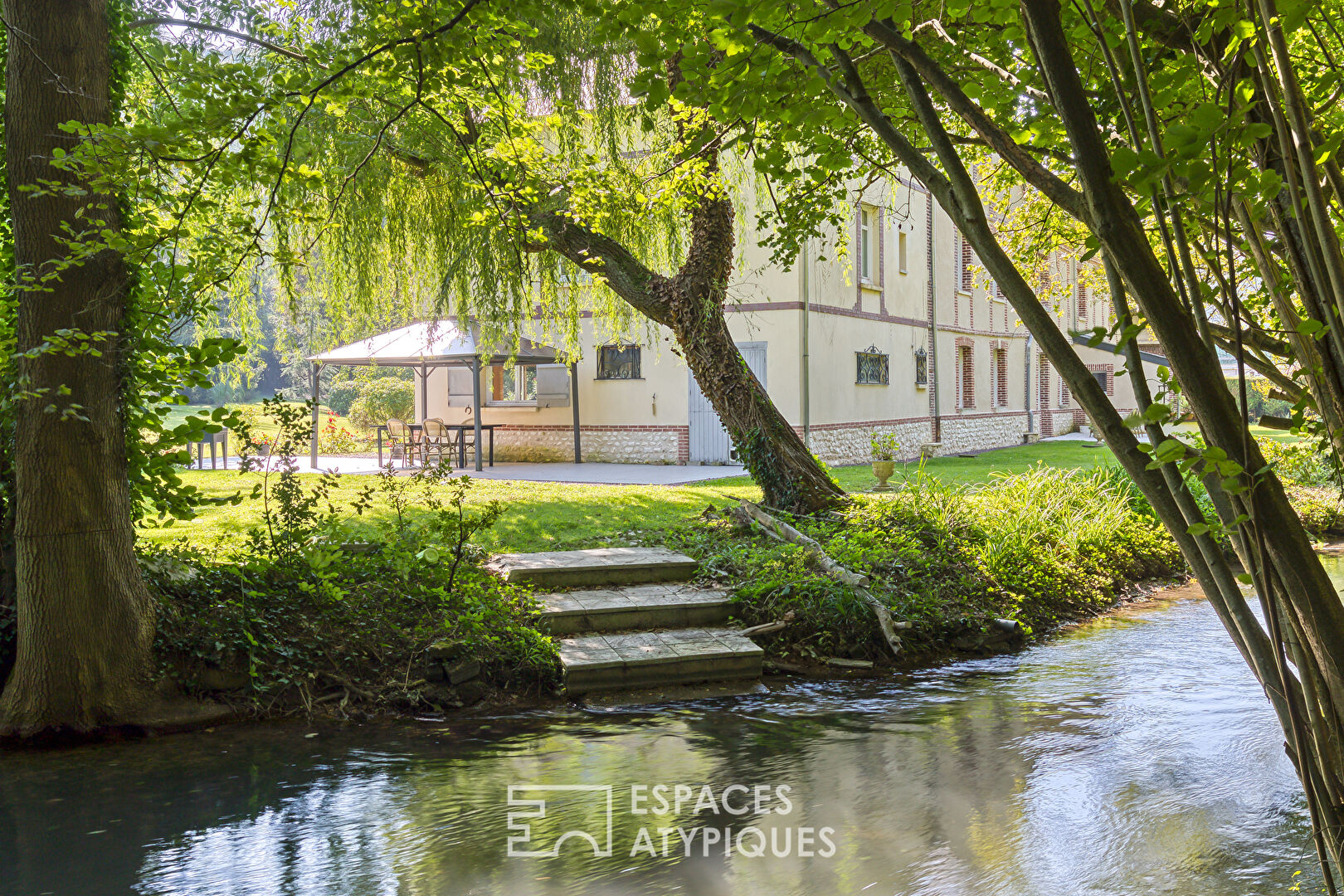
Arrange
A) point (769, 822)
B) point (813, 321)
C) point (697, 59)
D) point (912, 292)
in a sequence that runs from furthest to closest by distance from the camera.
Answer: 1. point (912, 292)
2. point (813, 321)
3. point (769, 822)
4. point (697, 59)

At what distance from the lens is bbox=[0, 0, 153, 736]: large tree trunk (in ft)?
15.5

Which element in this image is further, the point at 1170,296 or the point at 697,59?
the point at 697,59

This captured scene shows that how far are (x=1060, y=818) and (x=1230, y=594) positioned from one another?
290 cm

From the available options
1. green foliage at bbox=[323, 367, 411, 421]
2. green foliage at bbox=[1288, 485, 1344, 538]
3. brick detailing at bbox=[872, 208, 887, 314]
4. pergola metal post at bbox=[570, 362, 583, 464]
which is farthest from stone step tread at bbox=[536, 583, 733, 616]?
green foliage at bbox=[323, 367, 411, 421]

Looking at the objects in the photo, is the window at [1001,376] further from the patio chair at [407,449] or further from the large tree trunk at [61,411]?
the large tree trunk at [61,411]

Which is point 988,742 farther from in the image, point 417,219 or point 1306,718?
point 417,219

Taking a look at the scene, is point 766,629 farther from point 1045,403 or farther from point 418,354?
point 1045,403

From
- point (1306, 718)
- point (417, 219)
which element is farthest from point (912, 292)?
point (1306, 718)

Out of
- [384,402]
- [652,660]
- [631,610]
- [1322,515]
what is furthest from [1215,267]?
[384,402]

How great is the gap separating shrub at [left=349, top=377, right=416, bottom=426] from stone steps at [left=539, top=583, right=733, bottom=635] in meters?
20.4

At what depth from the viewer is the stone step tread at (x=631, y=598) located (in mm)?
6832

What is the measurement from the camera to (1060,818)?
425 cm

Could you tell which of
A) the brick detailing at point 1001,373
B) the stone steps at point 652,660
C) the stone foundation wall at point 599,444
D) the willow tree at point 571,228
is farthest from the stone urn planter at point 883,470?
the brick detailing at point 1001,373

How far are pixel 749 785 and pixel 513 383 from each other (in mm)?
16732
